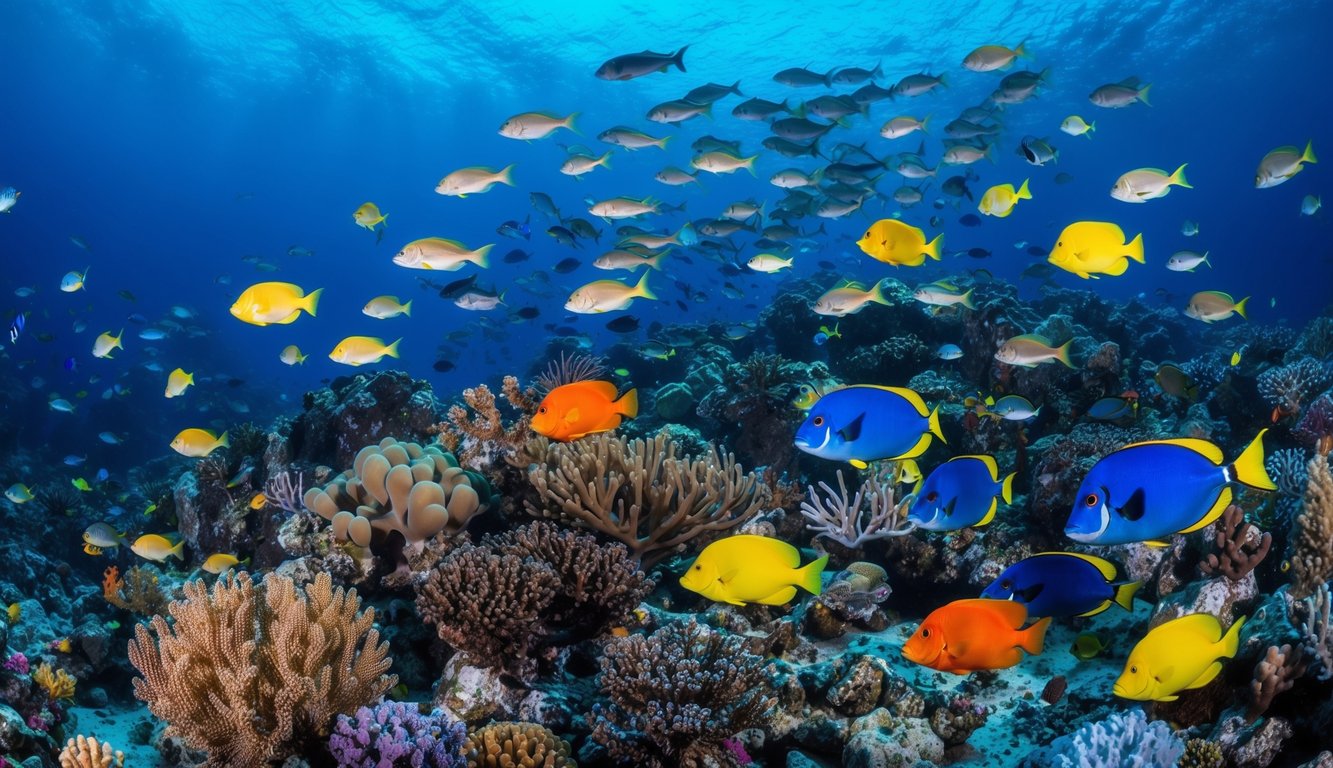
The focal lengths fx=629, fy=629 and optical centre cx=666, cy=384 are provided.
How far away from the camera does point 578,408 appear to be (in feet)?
12.3

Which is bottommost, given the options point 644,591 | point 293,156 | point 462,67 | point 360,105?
point 644,591

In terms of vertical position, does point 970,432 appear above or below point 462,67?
below

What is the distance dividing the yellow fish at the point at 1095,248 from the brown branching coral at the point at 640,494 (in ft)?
9.70

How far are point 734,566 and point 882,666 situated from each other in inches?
64.2

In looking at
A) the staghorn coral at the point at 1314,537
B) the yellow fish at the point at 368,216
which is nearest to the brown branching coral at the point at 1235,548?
the staghorn coral at the point at 1314,537

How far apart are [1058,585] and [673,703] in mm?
1890

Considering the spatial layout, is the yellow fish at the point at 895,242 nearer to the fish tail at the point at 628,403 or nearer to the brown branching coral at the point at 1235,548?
the fish tail at the point at 628,403

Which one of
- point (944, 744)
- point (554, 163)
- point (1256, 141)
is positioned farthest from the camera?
point (554, 163)

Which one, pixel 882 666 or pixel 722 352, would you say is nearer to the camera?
pixel 882 666

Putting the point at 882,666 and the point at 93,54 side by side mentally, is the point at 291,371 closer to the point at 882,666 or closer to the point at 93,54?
the point at 93,54

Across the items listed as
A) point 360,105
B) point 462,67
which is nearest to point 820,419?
point 462,67

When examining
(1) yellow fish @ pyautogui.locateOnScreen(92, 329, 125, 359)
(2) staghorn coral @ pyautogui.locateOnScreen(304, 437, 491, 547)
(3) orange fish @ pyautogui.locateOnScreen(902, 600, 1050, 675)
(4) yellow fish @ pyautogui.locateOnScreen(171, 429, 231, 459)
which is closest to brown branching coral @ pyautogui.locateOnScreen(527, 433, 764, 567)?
(2) staghorn coral @ pyautogui.locateOnScreen(304, 437, 491, 547)

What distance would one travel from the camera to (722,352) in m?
12.9

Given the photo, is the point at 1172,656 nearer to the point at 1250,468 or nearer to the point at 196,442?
the point at 1250,468
